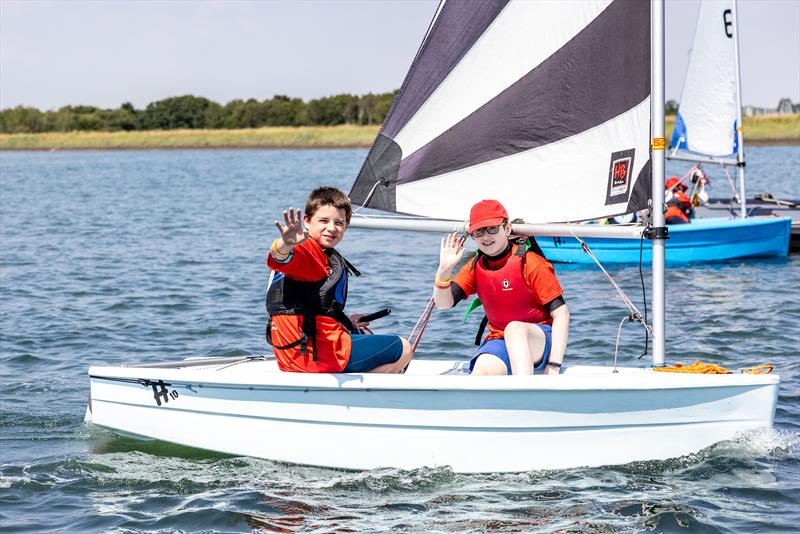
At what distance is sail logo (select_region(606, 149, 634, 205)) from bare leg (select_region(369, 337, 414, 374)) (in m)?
1.52

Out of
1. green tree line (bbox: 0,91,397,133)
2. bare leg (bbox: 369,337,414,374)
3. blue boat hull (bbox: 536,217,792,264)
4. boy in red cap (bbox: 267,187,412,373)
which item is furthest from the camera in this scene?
green tree line (bbox: 0,91,397,133)

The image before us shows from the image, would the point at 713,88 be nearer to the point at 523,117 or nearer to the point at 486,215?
the point at 523,117

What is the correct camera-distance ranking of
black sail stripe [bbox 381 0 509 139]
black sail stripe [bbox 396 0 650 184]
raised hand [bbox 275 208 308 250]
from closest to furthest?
raised hand [bbox 275 208 308 250] → black sail stripe [bbox 396 0 650 184] → black sail stripe [bbox 381 0 509 139]

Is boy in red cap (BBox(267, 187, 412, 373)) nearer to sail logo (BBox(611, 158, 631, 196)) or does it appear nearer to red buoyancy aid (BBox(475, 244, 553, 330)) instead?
red buoyancy aid (BBox(475, 244, 553, 330))

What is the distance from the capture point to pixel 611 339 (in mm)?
10258

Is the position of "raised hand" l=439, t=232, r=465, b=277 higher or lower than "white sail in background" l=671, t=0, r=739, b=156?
lower

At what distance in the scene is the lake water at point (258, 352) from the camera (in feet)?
18.0

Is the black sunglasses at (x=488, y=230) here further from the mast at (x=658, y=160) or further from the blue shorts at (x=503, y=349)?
the mast at (x=658, y=160)

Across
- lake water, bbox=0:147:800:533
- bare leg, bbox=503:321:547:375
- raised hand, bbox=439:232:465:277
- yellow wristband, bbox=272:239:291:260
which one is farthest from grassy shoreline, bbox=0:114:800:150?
yellow wristband, bbox=272:239:291:260

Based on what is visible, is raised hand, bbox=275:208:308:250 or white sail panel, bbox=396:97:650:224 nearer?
raised hand, bbox=275:208:308:250

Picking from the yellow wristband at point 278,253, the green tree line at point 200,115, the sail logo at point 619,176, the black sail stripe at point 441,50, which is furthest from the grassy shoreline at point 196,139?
the yellow wristband at point 278,253

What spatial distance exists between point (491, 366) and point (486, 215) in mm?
867

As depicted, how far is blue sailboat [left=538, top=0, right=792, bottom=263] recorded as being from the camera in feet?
51.1

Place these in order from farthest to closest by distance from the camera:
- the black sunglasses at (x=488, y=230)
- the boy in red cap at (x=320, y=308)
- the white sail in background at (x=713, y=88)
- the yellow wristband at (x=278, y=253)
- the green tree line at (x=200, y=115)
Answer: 1. the green tree line at (x=200, y=115)
2. the white sail in background at (x=713, y=88)
3. the black sunglasses at (x=488, y=230)
4. the boy in red cap at (x=320, y=308)
5. the yellow wristband at (x=278, y=253)
